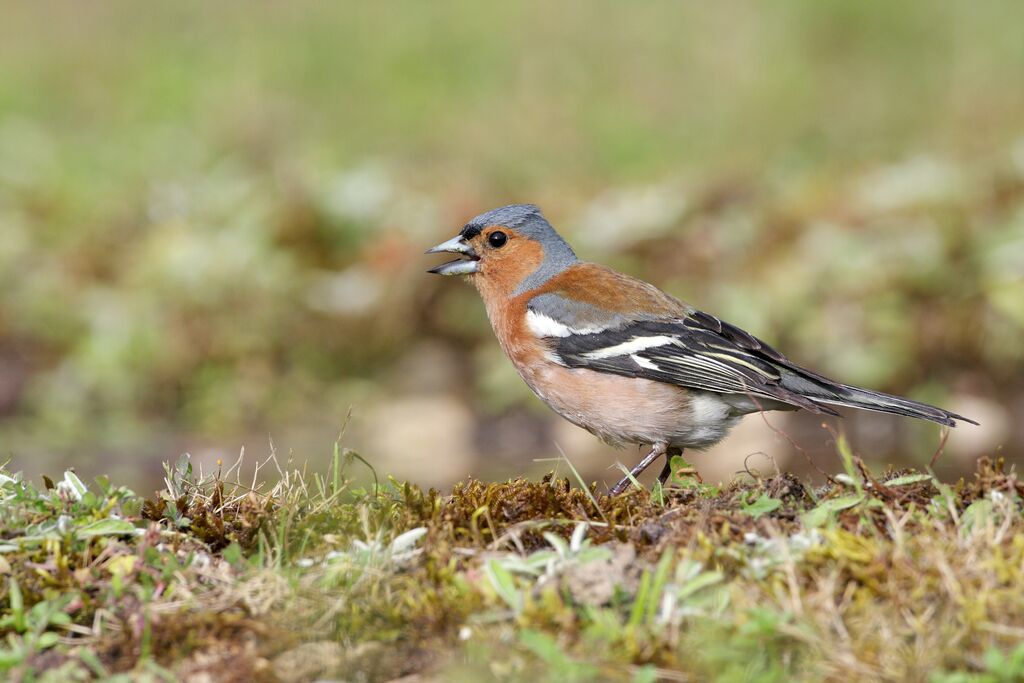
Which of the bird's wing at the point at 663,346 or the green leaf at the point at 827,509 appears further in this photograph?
the bird's wing at the point at 663,346

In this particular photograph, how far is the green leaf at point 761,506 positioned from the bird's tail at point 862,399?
1.16 meters

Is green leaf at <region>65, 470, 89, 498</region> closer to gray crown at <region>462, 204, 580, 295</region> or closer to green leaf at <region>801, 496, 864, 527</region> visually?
green leaf at <region>801, 496, 864, 527</region>

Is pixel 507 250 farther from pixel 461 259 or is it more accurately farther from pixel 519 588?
pixel 519 588

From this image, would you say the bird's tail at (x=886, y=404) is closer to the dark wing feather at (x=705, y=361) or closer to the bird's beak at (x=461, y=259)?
the dark wing feather at (x=705, y=361)

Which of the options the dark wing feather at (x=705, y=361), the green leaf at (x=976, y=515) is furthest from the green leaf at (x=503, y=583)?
the dark wing feather at (x=705, y=361)

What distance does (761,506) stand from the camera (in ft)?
12.1

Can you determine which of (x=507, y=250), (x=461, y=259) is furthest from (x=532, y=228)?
(x=461, y=259)

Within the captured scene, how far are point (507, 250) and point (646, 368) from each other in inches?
45.8

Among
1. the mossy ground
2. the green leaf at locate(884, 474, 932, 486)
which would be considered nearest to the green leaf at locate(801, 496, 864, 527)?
the mossy ground

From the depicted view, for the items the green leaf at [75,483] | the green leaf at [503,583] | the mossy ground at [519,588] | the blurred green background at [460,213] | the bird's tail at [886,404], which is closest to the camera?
the mossy ground at [519,588]

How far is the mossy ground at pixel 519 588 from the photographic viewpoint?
9.85 feet

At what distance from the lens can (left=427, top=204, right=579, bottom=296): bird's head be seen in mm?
6086

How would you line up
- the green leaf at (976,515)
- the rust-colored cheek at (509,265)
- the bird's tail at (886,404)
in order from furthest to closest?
the rust-colored cheek at (509,265) < the bird's tail at (886,404) < the green leaf at (976,515)

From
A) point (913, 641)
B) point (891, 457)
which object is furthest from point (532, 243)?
point (913, 641)
